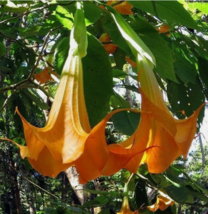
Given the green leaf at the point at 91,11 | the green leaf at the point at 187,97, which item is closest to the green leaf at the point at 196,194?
the green leaf at the point at 187,97

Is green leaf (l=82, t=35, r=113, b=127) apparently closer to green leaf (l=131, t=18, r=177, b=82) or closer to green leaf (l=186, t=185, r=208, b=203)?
green leaf (l=131, t=18, r=177, b=82)

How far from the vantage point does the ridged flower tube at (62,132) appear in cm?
42

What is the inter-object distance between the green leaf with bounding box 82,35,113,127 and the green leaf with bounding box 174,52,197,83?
1.11ft

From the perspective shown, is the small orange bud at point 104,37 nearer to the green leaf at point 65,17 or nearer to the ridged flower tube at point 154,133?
the green leaf at point 65,17

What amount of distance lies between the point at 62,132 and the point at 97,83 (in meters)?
0.23

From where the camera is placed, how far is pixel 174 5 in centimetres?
57

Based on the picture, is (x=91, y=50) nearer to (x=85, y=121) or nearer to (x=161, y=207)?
(x=85, y=121)

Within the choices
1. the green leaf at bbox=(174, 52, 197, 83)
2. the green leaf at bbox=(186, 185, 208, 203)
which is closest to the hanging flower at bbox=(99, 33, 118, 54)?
the green leaf at bbox=(174, 52, 197, 83)

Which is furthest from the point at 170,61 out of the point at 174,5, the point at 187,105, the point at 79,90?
the point at 187,105

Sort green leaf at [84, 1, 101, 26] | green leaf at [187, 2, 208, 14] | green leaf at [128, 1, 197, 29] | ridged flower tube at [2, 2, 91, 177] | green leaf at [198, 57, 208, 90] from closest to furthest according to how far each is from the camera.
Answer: ridged flower tube at [2, 2, 91, 177]
green leaf at [128, 1, 197, 29]
green leaf at [84, 1, 101, 26]
green leaf at [187, 2, 208, 14]
green leaf at [198, 57, 208, 90]

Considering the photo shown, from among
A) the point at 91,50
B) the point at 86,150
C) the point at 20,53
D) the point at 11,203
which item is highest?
the point at 11,203

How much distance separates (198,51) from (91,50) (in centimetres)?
42

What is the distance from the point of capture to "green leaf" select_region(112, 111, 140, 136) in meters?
0.94

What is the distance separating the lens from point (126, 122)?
3.18 feet
